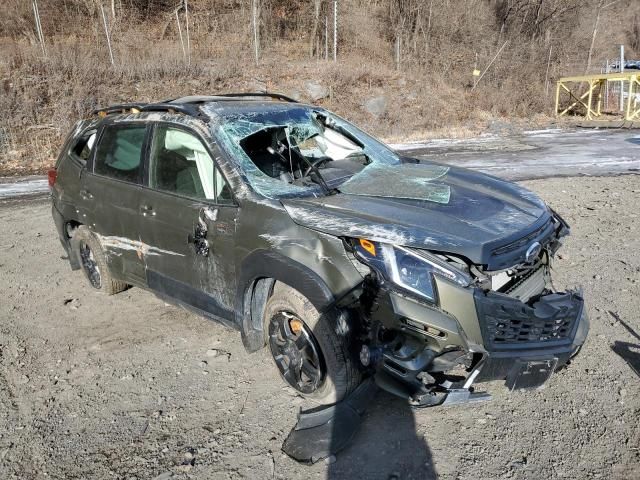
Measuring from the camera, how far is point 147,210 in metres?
3.70

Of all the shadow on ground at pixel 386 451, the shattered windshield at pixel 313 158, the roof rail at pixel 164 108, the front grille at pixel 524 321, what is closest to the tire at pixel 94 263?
the roof rail at pixel 164 108

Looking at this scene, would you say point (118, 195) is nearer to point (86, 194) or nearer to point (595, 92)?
point (86, 194)

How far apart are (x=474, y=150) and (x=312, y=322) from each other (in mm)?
12611

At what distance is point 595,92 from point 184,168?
2807 cm

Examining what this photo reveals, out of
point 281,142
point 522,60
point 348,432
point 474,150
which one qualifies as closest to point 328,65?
point 474,150

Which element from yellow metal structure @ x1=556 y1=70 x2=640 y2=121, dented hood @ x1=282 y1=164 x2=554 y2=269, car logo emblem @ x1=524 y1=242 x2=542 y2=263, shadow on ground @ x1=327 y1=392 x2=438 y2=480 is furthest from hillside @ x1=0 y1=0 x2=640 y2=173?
car logo emblem @ x1=524 y1=242 x2=542 y2=263

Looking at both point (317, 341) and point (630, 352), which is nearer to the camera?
point (317, 341)

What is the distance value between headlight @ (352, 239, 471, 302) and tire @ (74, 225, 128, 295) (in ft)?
9.47

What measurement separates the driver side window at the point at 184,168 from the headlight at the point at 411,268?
110 centimetres

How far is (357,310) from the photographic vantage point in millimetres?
2689

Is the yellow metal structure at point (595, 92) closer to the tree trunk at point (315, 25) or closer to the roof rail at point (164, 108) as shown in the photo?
the tree trunk at point (315, 25)

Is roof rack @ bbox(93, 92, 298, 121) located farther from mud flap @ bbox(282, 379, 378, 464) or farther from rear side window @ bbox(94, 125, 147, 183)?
mud flap @ bbox(282, 379, 378, 464)

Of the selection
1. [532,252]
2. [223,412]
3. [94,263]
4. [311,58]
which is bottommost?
[223,412]

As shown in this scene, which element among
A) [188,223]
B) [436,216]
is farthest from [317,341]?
[188,223]
